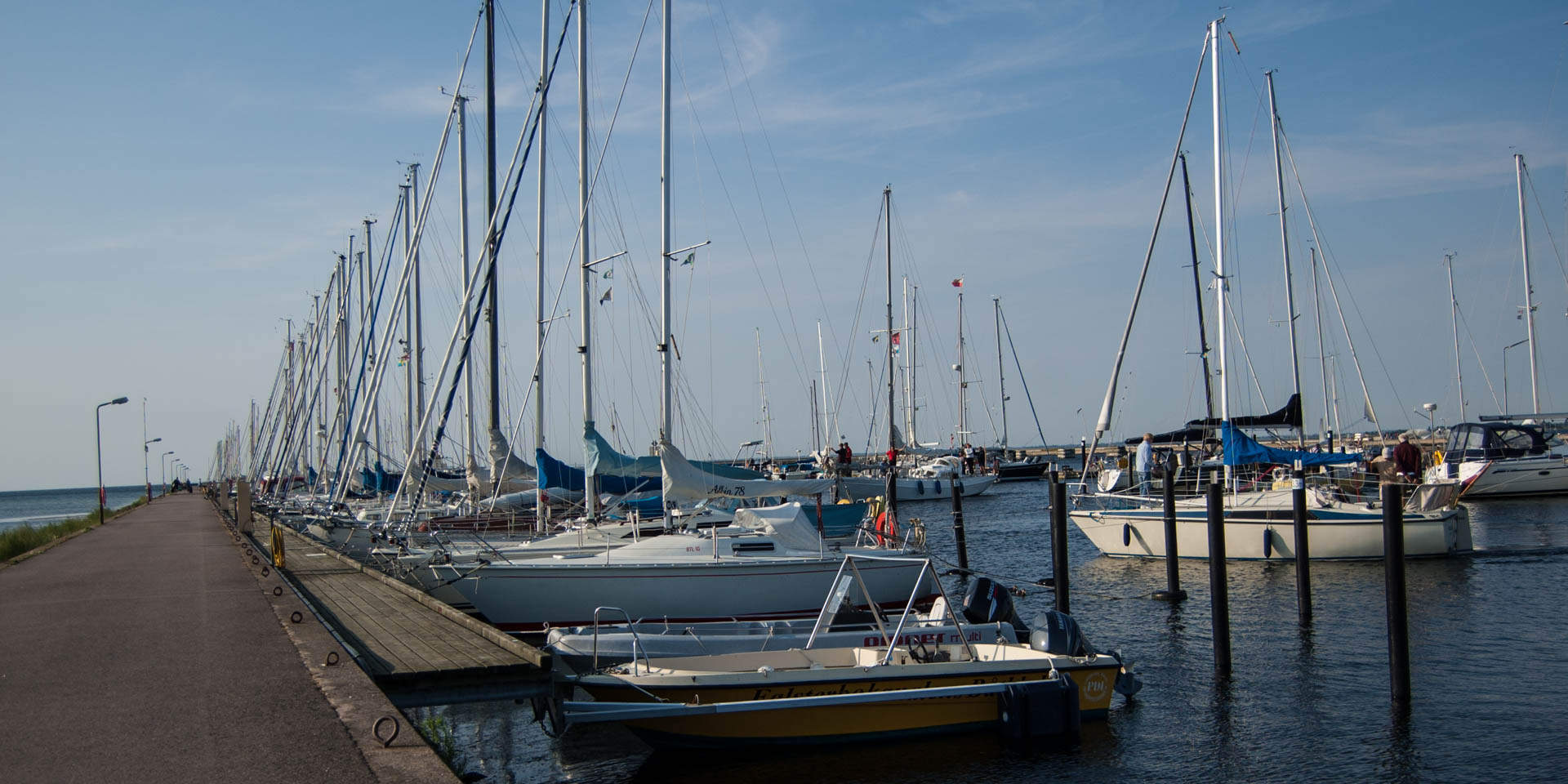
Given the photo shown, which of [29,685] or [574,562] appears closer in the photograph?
[29,685]

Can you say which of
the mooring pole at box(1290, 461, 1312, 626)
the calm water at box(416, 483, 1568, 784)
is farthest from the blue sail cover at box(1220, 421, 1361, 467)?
the mooring pole at box(1290, 461, 1312, 626)

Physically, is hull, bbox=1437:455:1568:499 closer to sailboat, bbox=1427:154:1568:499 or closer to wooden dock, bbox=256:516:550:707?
sailboat, bbox=1427:154:1568:499

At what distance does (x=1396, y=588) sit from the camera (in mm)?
13234

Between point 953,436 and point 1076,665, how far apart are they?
210 ft

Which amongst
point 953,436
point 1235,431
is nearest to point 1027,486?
point 953,436

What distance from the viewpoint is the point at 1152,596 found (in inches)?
890

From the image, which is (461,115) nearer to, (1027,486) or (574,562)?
(574,562)

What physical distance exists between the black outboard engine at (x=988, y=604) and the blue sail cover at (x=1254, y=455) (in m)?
14.6

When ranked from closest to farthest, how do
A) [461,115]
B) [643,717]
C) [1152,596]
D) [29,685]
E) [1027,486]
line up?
[29,685], [643,717], [1152,596], [461,115], [1027,486]

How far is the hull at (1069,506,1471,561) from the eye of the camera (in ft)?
86.1

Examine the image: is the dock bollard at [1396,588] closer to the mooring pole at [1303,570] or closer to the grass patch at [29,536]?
the mooring pole at [1303,570]

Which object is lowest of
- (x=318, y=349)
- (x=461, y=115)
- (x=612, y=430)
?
(x=612, y=430)

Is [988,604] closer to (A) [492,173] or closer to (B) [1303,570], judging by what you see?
(B) [1303,570]

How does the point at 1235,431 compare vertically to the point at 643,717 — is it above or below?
above
